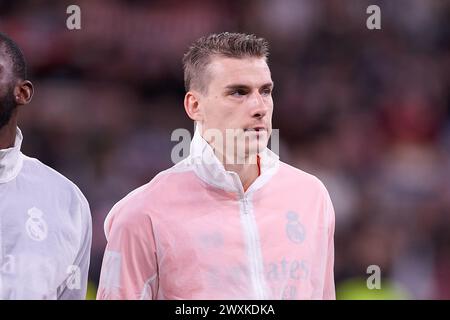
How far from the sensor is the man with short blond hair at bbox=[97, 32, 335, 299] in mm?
3277

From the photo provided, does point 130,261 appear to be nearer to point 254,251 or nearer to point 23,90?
point 254,251

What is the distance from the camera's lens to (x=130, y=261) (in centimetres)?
325

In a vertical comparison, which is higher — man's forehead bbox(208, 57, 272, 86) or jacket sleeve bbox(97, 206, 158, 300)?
man's forehead bbox(208, 57, 272, 86)

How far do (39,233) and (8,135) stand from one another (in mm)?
393

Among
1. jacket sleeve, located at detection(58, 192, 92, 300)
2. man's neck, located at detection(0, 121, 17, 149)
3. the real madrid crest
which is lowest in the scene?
jacket sleeve, located at detection(58, 192, 92, 300)

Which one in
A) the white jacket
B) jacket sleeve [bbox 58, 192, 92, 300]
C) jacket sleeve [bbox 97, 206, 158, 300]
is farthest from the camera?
Result: jacket sleeve [bbox 58, 192, 92, 300]

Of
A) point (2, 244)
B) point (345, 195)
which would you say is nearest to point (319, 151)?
point (345, 195)

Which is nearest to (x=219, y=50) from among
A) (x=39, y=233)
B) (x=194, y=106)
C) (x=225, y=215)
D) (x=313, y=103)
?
(x=194, y=106)

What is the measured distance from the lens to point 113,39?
5.96 metres

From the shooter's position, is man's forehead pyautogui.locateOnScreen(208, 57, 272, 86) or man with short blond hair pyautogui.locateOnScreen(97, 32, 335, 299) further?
man's forehead pyautogui.locateOnScreen(208, 57, 272, 86)

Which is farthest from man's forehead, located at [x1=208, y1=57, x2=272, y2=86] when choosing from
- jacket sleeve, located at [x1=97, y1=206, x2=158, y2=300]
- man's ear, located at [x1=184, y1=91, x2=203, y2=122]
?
jacket sleeve, located at [x1=97, y1=206, x2=158, y2=300]

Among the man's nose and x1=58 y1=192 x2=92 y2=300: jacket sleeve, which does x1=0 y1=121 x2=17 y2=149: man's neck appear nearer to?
x1=58 y1=192 x2=92 y2=300: jacket sleeve

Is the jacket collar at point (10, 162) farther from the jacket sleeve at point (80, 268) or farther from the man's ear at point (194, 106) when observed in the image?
the man's ear at point (194, 106)

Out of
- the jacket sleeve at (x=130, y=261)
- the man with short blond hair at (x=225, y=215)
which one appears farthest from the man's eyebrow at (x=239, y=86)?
the jacket sleeve at (x=130, y=261)
